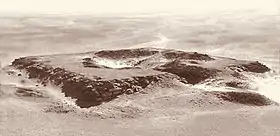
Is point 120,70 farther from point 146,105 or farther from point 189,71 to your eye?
point 146,105

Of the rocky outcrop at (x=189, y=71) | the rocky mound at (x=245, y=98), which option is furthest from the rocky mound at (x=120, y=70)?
the rocky mound at (x=245, y=98)

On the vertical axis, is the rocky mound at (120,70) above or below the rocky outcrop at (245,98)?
above

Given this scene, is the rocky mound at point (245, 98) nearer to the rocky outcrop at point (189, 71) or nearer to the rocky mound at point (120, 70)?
the rocky mound at point (120, 70)

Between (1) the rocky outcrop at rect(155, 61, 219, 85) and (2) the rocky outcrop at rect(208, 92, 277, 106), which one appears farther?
(1) the rocky outcrop at rect(155, 61, 219, 85)

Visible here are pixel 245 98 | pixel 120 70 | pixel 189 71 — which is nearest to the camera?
pixel 245 98

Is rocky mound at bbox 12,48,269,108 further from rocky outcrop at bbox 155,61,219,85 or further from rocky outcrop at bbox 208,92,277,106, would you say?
rocky outcrop at bbox 208,92,277,106

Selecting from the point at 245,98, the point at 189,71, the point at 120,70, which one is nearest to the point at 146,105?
the point at 245,98

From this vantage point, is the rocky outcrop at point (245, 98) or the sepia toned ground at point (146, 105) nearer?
the sepia toned ground at point (146, 105)

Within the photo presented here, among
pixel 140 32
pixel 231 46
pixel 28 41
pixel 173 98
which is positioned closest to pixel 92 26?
pixel 140 32

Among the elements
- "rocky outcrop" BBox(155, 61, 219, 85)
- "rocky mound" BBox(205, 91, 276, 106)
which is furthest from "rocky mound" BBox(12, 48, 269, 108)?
"rocky mound" BBox(205, 91, 276, 106)
